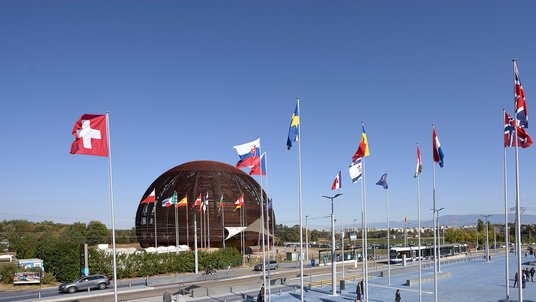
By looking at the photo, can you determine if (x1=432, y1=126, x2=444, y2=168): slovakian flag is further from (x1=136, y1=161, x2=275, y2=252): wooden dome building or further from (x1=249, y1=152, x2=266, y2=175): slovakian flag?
(x1=136, y1=161, x2=275, y2=252): wooden dome building

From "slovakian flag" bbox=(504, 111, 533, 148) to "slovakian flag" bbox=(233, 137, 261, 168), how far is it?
13.7m

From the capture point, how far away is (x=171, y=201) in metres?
52.8

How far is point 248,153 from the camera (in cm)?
2747

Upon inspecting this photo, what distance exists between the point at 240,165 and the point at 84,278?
76.4 ft

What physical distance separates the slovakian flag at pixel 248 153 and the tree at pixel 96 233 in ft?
273

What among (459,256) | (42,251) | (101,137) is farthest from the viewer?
(459,256)

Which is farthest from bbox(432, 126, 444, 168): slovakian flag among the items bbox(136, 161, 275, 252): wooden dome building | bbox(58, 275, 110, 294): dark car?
bbox(136, 161, 275, 252): wooden dome building

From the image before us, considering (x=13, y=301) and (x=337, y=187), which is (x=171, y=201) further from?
(x=337, y=187)

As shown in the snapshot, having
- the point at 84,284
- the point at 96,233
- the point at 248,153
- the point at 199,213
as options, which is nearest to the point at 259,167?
the point at 248,153

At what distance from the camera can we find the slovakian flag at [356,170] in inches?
1206

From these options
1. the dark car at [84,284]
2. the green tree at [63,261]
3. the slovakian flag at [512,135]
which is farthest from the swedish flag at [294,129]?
the green tree at [63,261]

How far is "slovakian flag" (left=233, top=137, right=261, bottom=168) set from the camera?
27.0m

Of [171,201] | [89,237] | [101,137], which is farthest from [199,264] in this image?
[89,237]

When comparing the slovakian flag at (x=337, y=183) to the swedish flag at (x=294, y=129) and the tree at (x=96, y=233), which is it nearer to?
the swedish flag at (x=294, y=129)
